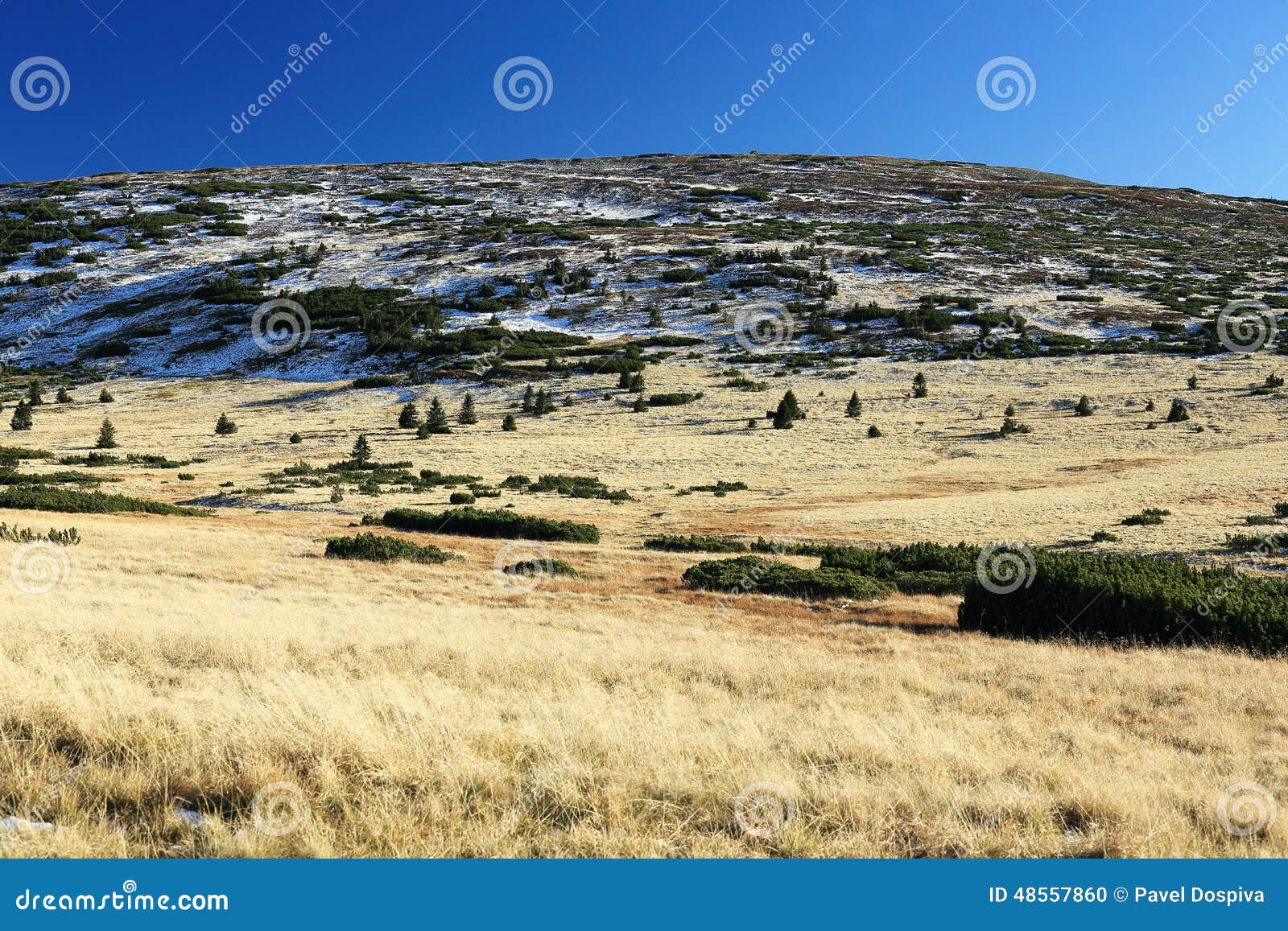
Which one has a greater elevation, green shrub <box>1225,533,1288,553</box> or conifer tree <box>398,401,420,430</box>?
conifer tree <box>398,401,420,430</box>

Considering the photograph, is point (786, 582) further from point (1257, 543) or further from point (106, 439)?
point (106, 439)

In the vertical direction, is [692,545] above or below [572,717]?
above

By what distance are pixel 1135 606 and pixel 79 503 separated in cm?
2993

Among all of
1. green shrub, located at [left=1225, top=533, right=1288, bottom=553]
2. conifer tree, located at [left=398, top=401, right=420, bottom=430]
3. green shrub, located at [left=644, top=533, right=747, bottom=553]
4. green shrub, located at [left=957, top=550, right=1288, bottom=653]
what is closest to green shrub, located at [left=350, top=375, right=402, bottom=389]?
conifer tree, located at [left=398, top=401, right=420, bottom=430]

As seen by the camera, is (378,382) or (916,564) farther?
(378,382)

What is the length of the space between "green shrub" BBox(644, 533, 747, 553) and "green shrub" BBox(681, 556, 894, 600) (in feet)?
13.6

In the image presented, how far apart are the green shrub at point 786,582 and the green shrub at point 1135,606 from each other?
9.57 ft

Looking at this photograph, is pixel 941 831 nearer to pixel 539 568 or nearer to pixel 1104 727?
pixel 1104 727

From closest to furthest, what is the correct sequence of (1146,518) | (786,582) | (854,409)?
(786,582) → (1146,518) → (854,409)

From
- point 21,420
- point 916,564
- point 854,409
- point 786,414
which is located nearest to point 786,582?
point 916,564

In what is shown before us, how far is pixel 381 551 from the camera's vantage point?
20.3 meters

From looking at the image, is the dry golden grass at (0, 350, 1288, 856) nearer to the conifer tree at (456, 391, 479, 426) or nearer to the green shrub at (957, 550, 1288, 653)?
the green shrub at (957, 550, 1288, 653)

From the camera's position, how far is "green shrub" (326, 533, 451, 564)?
20.1m

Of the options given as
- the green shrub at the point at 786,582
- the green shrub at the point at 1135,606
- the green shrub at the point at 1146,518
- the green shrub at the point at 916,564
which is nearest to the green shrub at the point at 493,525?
the green shrub at the point at 786,582
